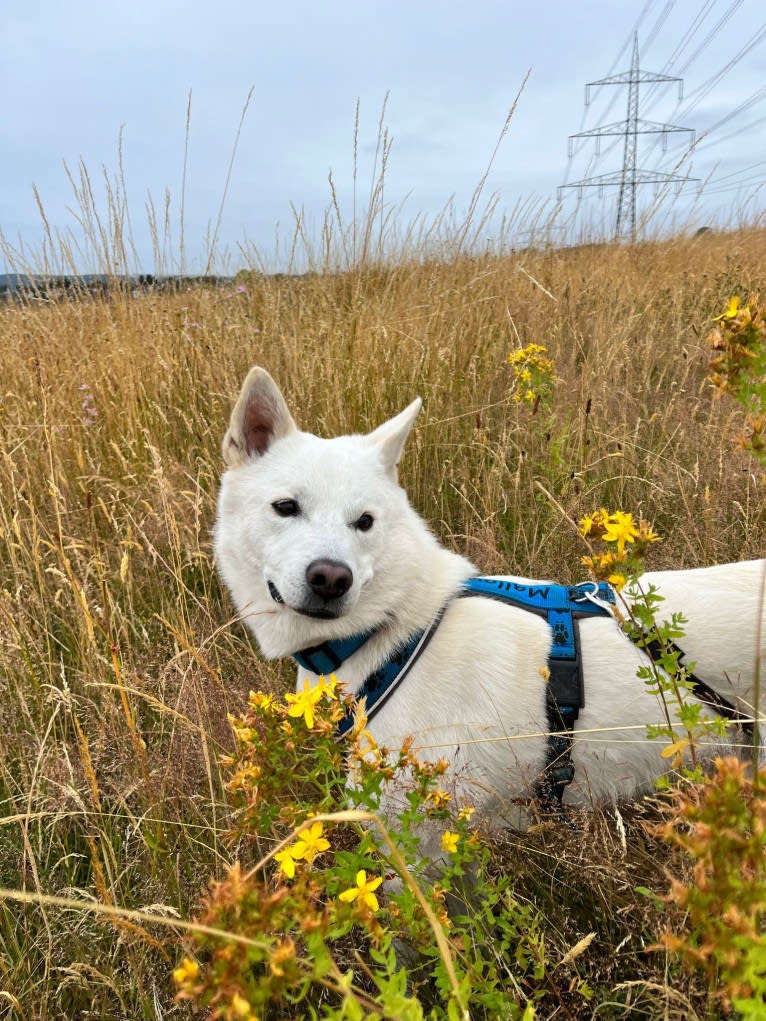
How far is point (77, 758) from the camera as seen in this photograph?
74.7 inches

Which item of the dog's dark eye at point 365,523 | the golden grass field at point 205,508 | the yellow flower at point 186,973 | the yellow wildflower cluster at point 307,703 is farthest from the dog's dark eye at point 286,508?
the yellow flower at point 186,973

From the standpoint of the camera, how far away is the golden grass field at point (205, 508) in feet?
4.58

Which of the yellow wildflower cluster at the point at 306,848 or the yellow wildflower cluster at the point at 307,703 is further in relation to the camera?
the yellow wildflower cluster at the point at 307,703

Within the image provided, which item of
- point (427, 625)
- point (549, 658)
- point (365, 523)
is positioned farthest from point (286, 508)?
point (549, 658)

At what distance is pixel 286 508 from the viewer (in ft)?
5.94

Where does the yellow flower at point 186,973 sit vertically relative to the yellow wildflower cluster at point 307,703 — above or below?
below

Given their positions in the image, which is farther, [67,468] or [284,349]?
[284,349]

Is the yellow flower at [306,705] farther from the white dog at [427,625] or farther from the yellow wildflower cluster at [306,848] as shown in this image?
the white dog at [427,625]

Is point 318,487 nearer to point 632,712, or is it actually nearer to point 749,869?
point 632,712

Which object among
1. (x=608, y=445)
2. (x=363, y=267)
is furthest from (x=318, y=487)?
(x=363, y=267)

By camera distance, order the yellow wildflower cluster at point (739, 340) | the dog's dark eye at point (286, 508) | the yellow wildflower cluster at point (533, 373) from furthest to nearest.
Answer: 1. the yellow wildflower cluster at point (533, 373)
2. the dog's dark eye at point (286, 508)
3. the yellow wildflower cluster at point (739, 340)

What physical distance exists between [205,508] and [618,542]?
7.41 feet

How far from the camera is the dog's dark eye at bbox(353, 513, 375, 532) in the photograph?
71.9 inches

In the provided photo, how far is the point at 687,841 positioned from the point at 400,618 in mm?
1180
